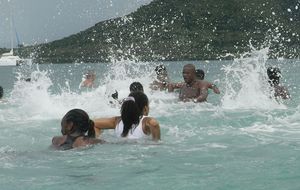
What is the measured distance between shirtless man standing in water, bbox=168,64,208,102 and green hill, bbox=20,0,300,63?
74.4 m

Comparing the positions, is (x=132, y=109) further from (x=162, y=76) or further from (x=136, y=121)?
(x=162, y=76)

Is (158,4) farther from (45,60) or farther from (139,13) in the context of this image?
(45,60)

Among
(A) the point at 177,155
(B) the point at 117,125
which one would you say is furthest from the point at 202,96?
(A) the point at 177,155

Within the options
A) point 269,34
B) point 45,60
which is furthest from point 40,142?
point 45,60

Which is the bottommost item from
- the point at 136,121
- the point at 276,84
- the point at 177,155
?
the point at 177,155

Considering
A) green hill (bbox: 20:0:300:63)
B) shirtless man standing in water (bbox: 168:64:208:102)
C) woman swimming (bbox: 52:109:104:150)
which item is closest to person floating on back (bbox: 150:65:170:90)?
shirtless man standing in water (bbox: 168:64:208:102)

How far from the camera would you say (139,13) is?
8200cm

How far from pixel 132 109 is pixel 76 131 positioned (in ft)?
2.80

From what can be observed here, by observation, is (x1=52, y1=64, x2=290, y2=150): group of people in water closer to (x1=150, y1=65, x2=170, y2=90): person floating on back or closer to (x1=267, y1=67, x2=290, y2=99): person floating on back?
A: (x1=267, y1=67, x2=290, y2=99): person floating on back

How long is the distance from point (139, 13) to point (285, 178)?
7611cm

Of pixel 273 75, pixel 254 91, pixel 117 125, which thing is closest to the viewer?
pixel 117 125

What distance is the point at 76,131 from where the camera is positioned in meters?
8.13

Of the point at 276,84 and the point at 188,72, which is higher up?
the point at 188,72

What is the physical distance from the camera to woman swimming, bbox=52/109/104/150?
26.0 feet
